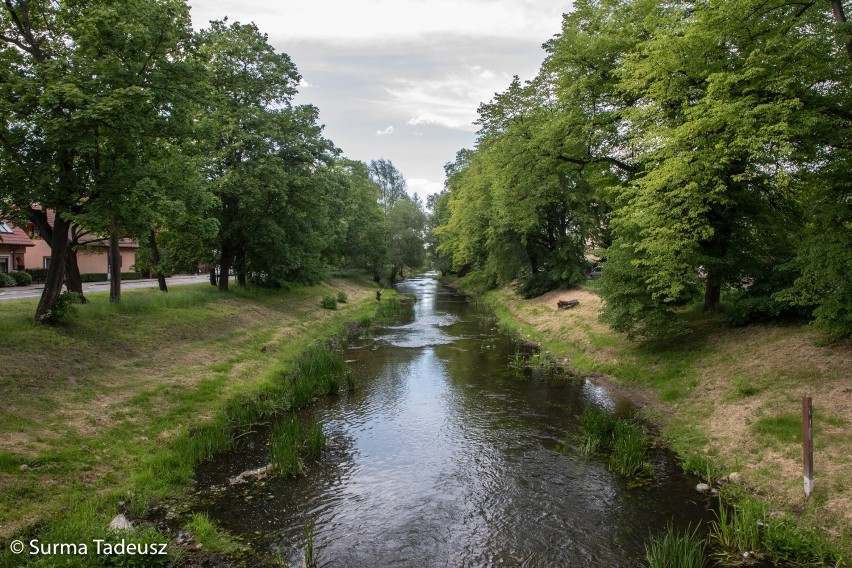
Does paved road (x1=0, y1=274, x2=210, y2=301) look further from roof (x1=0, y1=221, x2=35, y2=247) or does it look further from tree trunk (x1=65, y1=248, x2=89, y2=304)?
roof (x1=0, y1=221, x2=35, y2=247)

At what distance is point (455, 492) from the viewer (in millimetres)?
9961

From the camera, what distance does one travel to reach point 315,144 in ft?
98.4

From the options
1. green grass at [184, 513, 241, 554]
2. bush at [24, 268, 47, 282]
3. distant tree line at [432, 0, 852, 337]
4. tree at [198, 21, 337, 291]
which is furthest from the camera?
bush at [24, 268, 47, 282]

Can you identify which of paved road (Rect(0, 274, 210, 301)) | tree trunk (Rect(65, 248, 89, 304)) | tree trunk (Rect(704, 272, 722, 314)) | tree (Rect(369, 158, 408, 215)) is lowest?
paved road (Rect(0, 274, 210, 301))

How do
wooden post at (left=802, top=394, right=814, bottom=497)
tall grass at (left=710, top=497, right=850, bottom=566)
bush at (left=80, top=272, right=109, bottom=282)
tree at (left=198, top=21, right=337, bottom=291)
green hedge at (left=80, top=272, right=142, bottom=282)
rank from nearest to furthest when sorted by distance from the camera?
1. tall grass at (left=710, top=497, right=850, bottom=566)
2. wooden post at (left=802, top=394, right=814, bottom=497)
3. tree at (left=198, top=21, right=337, bottom=291)
4. bush at (left=80, top=272, right=109, bottom=282)
5. green hedge at (left=80, top=272, right=142, bottom=282)

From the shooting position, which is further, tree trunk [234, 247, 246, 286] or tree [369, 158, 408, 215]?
tree [369, 158, 408, 215]

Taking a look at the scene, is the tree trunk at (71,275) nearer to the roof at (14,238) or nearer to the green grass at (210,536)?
the green grass at (210,536)

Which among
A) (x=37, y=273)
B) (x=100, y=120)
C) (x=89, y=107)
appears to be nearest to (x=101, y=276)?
(x=37, y=273)

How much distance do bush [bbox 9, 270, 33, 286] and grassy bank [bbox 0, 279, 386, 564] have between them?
20.2m

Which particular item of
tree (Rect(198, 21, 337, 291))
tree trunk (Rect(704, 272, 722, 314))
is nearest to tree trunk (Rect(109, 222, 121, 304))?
tree (Rect(198, 21, 337, 291))

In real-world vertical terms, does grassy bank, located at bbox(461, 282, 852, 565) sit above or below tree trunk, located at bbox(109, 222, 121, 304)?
below

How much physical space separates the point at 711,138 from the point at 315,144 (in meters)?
22.7

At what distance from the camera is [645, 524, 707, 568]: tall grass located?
22.9ft

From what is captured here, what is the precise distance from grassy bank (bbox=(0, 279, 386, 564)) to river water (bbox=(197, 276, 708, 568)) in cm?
131
